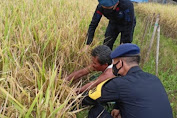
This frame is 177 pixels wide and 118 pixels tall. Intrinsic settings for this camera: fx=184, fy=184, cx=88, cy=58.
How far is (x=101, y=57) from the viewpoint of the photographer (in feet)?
6.28

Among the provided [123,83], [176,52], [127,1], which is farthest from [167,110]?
[176,52]

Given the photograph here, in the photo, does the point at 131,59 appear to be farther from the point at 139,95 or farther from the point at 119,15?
the point at 119,15

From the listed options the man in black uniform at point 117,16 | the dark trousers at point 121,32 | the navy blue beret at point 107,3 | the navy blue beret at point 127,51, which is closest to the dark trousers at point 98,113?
the navy blue beret at point 127,51

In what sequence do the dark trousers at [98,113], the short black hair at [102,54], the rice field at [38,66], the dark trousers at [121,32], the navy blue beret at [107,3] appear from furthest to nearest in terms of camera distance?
the dark trousers at [121,32], the navy blue beret at [107,3], the short black hair at [102,54], the dark trousers at [98,113], the rice field at [38,66]

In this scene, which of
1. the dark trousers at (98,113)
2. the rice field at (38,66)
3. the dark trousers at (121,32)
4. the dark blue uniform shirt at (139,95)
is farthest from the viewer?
the dark trousers at (121,32)

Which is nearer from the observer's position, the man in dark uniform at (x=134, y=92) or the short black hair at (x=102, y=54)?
the man in dark uniform at (x=134, y=92)

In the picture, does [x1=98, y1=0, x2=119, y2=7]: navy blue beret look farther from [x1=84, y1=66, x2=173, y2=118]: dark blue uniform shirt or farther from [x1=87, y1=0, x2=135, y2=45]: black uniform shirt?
[x1=84, y1=66, x2=173, y2=118]: dark blue uniform shirt

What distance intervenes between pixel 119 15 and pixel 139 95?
157cm

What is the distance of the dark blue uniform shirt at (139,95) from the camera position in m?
1.26

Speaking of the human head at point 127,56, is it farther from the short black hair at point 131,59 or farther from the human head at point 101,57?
the human head at point 101,57

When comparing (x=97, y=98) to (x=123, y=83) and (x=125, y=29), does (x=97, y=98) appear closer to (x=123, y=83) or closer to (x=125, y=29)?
(x=123, y=83)

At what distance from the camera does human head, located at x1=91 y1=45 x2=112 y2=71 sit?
192 centimetres

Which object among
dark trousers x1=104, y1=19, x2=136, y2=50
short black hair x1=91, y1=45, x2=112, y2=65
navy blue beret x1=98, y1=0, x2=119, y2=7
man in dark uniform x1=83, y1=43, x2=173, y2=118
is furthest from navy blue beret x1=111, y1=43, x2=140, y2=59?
dark trousers x1=104, y1=19, x2=136, y2=50

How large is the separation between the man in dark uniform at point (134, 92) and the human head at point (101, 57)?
0.46 meters
